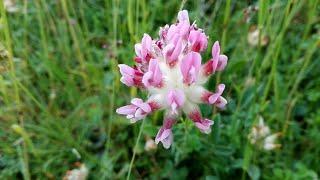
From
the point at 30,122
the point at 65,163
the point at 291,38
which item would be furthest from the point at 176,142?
the point at 291,38

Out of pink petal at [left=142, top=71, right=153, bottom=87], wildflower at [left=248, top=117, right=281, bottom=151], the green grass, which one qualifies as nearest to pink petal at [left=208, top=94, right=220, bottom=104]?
pink petal at [left=142, top=71, right=153, bottom=87]

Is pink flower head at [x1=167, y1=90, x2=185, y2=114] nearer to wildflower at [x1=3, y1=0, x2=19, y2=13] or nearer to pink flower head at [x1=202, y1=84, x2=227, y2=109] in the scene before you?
pink flower head at [x1=202, y1=84, x2=227, y2=109]

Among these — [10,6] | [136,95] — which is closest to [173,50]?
[136,95]

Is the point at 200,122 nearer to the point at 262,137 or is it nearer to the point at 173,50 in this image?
the point at 173,50

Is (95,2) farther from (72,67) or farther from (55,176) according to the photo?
(55,176)

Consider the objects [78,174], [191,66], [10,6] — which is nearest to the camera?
[191,66]

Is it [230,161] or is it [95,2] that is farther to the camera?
[95,2]
